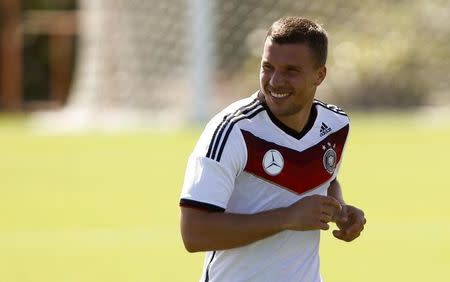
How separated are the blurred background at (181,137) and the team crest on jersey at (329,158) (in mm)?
3235

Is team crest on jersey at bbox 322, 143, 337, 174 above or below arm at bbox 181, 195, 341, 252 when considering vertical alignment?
above

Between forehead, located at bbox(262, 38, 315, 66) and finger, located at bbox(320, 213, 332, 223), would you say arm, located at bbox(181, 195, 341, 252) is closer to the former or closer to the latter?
finger, located at bbox(320, 213, 332, 223)

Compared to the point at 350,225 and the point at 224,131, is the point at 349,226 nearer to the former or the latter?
the point at 350,225

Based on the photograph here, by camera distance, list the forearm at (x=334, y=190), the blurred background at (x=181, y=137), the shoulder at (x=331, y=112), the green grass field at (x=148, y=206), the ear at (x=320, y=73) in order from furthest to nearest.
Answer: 1. the blurred background at (x=181, y=137)
2. the green grass field at (x=148, y=206)
3. the forearm at (x=334, y=190)
4. the shoulder at (x=331, y=112)
5. the ear at (x=320, y=73)

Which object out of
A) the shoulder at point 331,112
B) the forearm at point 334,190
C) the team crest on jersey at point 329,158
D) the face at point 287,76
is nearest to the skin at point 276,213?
the face at point 287,76

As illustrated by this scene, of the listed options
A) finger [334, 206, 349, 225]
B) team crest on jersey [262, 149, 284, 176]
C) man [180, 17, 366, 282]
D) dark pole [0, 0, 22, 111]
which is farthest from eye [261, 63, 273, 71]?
dark pole [0, 0, 22, 111]

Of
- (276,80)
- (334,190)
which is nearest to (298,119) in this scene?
(276,80)

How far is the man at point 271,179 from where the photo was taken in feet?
14.6

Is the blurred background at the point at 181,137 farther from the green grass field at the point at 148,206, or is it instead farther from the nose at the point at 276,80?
the nose at the point at 276,80

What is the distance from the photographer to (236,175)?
15.1ft

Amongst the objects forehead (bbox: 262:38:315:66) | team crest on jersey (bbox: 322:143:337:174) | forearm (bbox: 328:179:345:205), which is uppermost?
forehead (bbox: 262:38:315:66)

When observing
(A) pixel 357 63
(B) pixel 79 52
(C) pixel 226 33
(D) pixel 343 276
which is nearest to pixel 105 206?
(D) pixel 343 276

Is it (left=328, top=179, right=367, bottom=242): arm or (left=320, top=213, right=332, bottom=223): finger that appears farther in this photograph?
(left=328, top=179, right=367, bottom=242): arm

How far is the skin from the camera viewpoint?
4.45m
